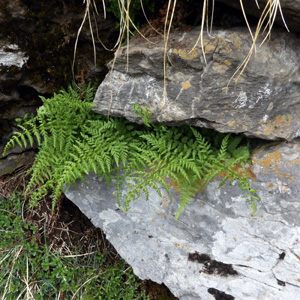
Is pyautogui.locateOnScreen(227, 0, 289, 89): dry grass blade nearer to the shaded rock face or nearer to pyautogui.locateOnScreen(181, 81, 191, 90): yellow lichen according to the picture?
pyautogui.locateOnScreen(181, 81, 191, 90): yellow lichen

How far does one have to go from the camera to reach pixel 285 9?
8.66ft

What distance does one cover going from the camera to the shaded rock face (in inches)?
133

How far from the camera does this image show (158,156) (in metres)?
3.35

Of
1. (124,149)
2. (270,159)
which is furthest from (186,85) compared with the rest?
(270,159)

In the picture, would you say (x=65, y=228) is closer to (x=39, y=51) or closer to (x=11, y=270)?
(x=11, y=270)

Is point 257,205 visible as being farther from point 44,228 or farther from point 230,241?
point 44,228

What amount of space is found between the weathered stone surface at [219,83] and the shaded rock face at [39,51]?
61 cm

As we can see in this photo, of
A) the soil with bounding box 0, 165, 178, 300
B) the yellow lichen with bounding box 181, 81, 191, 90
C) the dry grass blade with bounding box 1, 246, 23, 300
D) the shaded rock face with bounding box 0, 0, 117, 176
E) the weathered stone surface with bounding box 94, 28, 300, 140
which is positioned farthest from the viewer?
the soil with bounding box 0, 165, 178, 300

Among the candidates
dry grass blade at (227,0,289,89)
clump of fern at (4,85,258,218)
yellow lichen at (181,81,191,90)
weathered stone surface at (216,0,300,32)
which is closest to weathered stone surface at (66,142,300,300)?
clump of fern at (4,85,258,218)

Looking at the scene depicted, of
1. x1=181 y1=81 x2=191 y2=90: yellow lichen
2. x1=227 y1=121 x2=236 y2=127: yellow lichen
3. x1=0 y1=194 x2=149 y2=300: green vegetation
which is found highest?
x1=181 y1=81 x2=191 y2=90: yellow lichen

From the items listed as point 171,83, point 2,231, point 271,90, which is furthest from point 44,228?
point 271,90

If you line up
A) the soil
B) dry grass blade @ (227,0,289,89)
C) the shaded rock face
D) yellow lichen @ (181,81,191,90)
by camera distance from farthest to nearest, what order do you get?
the soil, the shaded rock face, yellow lichen @ (181,81,191,90), dry grass blade @ (227,0,289,89)

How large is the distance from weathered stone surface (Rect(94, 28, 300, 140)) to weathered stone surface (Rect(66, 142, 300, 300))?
1.48 ft

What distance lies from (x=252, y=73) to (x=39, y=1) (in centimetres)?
229
